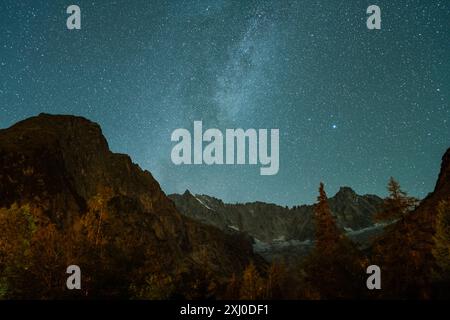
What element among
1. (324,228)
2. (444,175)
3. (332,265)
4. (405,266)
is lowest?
(332,265)

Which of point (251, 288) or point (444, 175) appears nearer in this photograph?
point (251, 288)

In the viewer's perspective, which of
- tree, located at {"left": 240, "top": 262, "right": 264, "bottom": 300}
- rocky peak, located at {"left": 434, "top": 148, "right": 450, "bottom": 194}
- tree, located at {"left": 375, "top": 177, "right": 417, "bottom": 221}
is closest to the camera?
tree, located at {"left": 375, "top": 177, "right": 417, "bottom": 221}

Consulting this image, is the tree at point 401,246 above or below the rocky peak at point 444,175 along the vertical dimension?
below

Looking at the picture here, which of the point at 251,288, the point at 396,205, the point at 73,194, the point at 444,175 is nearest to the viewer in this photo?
the point at 396,205

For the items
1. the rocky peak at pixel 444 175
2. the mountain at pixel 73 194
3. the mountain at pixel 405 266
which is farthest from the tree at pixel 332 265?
the rocky peak at pixel 444 175

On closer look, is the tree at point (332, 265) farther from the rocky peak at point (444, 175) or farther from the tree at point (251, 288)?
the rocky peak at point (444, 175)

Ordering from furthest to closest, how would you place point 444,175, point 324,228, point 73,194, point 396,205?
1. point 73,194
2. point 444,175
3. point 324,228
4. point 396,205

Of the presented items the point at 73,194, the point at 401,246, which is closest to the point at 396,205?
the point at 401,246

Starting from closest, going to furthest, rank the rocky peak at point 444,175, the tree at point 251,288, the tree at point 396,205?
the tree at point 396,205 → the tree at point 251,288 → the rocky peak at point 444,175

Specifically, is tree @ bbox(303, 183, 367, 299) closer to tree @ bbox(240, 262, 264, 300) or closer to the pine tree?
the pine tree

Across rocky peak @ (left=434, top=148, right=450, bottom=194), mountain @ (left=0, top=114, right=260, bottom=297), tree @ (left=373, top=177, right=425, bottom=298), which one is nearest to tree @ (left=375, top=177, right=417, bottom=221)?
tree @ (left=373, top=177, right=425, bottom=298)

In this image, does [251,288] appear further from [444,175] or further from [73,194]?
[73,194]
